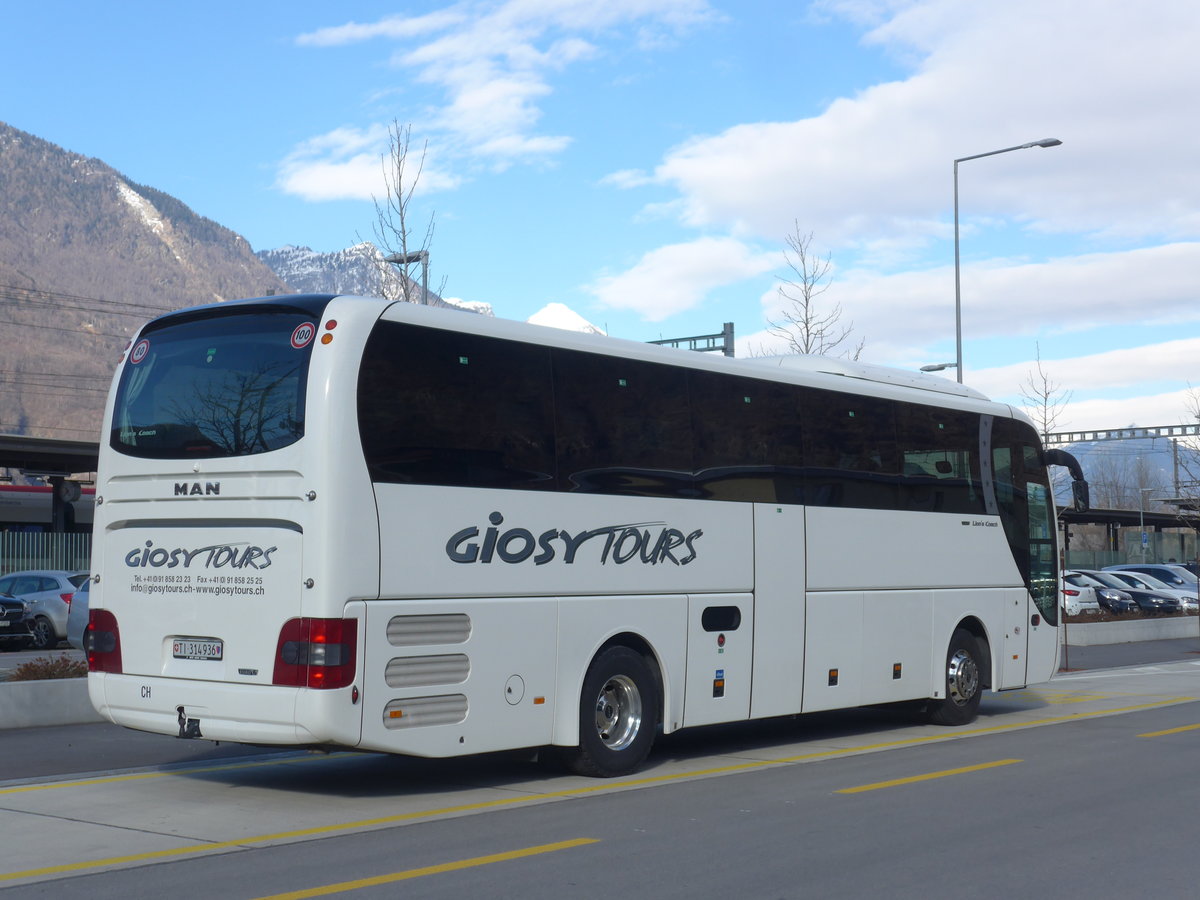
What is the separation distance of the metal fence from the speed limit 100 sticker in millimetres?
29752

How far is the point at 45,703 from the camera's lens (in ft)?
49.0

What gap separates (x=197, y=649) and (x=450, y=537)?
1989mm

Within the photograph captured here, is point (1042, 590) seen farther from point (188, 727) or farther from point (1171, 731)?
point (188, 727)

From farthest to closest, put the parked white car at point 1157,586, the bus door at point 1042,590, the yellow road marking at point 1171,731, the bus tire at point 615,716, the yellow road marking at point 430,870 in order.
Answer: the parked white car at point 1157,586, the bus door at point 1042,590, the yellow road marking at point 1171,731, the bus tire at point 615,716, the yellow road marking at point 430,870

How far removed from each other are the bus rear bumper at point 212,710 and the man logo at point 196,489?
135cm

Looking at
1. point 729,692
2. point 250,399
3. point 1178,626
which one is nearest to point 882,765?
point 729,692

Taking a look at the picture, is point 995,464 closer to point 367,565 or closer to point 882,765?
point 882,765

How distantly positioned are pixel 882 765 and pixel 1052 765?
1.53 metres

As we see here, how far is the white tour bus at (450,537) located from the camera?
32.2 feet

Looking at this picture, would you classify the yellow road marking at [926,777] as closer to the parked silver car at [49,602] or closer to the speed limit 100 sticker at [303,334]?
the speed limit 100 sticker at [303,334]

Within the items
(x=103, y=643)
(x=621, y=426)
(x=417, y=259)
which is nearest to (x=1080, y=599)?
(x=417, y=259)

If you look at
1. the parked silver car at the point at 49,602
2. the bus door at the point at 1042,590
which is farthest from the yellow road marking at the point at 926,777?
the parked silver car at the point at 49,602

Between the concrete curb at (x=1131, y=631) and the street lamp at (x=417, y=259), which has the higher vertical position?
the street lamp at (x=417, y=259)

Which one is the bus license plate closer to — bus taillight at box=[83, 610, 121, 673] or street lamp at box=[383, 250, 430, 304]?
bus taillight at box=[83, 610, 121, 673]
